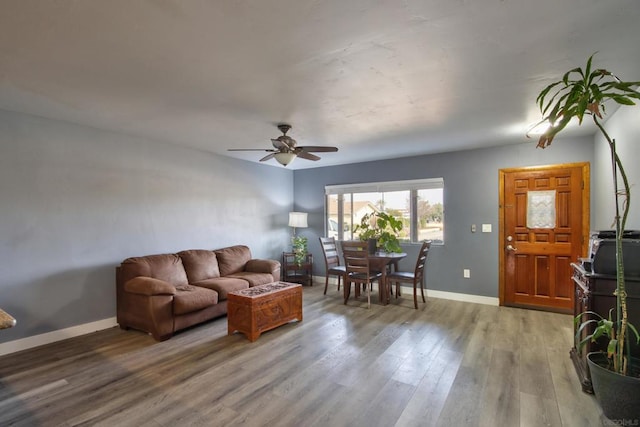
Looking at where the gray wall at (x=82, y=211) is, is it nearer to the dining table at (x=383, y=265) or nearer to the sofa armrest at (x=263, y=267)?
the sofa armrest at (x=263, y=267)

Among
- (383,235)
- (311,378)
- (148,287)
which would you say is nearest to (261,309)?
(311,378)

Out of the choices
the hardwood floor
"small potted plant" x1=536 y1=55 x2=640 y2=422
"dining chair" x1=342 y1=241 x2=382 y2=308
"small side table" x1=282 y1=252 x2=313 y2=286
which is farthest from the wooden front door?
"small side table" x1=282 y1=252 x2=313 y2=286

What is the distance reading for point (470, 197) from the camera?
4.85 metres

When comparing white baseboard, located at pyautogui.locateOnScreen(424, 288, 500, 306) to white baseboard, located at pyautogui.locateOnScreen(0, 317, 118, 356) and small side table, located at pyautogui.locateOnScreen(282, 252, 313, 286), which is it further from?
white baseboard, located at pyautogui.locateOnScreen(0, 317, 118, 356)

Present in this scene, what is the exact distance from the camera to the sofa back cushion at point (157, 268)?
3.72 meters

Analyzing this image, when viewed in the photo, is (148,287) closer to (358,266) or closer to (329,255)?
(358,266)

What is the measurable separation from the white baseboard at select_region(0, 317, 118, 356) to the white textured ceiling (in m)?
2.28

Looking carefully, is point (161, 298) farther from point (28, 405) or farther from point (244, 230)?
point (244, 230)

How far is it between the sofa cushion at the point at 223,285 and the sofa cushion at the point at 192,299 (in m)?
0.09

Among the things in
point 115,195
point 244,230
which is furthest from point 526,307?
point 115,195

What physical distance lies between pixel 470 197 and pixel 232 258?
3806mm

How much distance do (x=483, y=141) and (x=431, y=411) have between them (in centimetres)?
358

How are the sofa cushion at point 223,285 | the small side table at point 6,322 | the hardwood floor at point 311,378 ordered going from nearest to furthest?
1. the small side table at point 6,322
2. the hardwood floor at point 311,378
3. the sofa cushion at point 223,285

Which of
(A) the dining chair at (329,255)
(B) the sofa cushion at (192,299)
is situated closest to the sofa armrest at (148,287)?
(B) the sofa cushion at (192,299)
